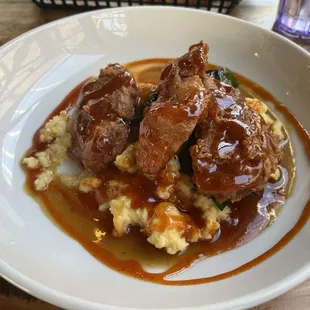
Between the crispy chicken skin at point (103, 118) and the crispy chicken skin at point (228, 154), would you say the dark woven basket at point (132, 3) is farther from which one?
the crispy chicken skin at point (228, 154)

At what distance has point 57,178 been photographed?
296 centimetres

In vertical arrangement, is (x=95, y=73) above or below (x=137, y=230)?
above

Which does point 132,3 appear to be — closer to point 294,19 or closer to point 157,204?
point 294,19

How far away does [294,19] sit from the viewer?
4.57 metres

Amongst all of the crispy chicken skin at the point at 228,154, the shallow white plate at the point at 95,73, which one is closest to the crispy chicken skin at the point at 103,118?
the shallow white plate at the point at 95,73

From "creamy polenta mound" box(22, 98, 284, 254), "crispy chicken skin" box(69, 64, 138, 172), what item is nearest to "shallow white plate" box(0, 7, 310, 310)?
"creamy polenta mound" box(22, 98, 284, 254)

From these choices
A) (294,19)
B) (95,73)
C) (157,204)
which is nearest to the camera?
(157,204)

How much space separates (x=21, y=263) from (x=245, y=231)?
1472 mm

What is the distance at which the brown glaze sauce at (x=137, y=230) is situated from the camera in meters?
2.43

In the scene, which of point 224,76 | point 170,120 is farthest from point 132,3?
point 170,120

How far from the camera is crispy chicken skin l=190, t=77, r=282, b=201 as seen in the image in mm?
2439

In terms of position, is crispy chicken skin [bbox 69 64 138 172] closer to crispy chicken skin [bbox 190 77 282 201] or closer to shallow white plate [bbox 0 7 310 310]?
shallow white plate [bbox 0 7 310 310]

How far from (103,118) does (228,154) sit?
3.26 feet

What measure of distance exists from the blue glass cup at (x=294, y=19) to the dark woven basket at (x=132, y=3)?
0.57 m
